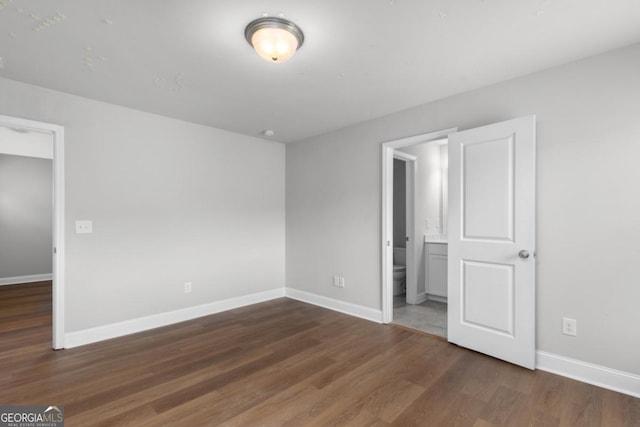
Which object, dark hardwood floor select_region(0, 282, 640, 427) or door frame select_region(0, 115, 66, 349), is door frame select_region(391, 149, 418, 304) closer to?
dark hardwood floor select_region(0, 282, 640, 427)

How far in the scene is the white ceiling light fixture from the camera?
5.93 ft

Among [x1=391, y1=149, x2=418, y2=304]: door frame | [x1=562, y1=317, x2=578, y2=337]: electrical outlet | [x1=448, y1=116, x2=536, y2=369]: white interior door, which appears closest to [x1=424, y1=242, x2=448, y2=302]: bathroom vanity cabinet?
[x1=391, y1=149, x2=418, y2=304]: door frame

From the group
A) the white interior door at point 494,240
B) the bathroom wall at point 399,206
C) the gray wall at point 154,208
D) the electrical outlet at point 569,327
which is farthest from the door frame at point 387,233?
the bathroom wall at point 399,206

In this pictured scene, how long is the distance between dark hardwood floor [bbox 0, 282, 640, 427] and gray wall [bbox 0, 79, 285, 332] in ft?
1.84

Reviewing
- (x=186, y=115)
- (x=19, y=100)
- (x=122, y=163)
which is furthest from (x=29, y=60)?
(x=186, y=115)

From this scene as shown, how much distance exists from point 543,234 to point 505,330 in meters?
0.87

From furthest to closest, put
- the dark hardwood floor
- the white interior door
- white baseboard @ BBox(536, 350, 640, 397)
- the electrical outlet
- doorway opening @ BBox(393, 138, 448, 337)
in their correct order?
doorway opening @ BBox(393, 138, 448, 337), the white interior door, the electrical outlet, white baseboard @ BBox(536, 350, 640, 397), the dark hardwood floor

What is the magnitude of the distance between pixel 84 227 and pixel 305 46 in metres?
2.76

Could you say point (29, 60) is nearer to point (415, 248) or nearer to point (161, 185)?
point (161, 185)

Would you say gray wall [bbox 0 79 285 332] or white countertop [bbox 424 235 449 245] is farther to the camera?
white countertop [bbox 424 235 449 245]

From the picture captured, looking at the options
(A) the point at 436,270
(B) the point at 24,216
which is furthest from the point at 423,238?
(B) the point at 24,216

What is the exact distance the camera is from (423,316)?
12.4ft

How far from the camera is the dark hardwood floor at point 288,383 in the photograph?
1854 mm

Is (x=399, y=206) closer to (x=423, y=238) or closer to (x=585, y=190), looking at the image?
(x=423, y=238)
